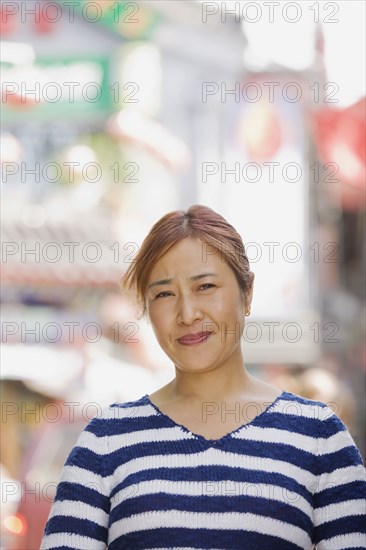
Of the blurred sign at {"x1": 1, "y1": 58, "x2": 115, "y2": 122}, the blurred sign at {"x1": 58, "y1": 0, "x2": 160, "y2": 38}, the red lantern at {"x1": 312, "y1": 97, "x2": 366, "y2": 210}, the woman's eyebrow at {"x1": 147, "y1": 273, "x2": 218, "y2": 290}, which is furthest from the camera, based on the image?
the blurred sign at {"x1": 58, "y1": 0, "x2": 160, "y2": 38}

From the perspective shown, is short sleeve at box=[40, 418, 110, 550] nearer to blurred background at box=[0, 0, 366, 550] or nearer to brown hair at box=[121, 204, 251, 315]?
brown hair at box=[121, 204, 251, 315]

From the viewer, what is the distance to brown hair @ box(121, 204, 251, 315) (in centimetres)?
206

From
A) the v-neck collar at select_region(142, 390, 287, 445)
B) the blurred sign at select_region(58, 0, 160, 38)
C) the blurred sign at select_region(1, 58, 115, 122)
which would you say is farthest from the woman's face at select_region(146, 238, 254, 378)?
the blurred sign at select_region(58, 0, 160, 38)

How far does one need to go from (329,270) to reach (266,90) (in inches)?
87.3

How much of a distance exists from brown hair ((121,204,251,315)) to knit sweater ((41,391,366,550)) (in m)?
0.29

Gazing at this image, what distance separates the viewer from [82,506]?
1.98m

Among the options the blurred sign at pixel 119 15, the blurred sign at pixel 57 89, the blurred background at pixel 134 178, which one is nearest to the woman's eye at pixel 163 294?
the blurred background at pixel 134 178

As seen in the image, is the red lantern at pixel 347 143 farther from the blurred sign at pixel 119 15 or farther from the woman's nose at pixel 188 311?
the woman's nose at pixel 188 311

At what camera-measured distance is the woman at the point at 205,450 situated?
192 centimetres

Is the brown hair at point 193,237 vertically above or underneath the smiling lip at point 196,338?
above

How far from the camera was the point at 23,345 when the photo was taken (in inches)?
253

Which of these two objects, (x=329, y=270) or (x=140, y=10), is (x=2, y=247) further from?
(x=329, y=270)

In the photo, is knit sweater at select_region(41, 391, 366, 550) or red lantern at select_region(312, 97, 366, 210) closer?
knit sweater at select_region(41, 391, 366, 550)

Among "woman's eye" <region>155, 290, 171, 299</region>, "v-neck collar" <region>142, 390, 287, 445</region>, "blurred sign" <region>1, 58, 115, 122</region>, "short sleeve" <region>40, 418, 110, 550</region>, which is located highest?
"blurred sign" <region>1, 58, 115, 122</region>
